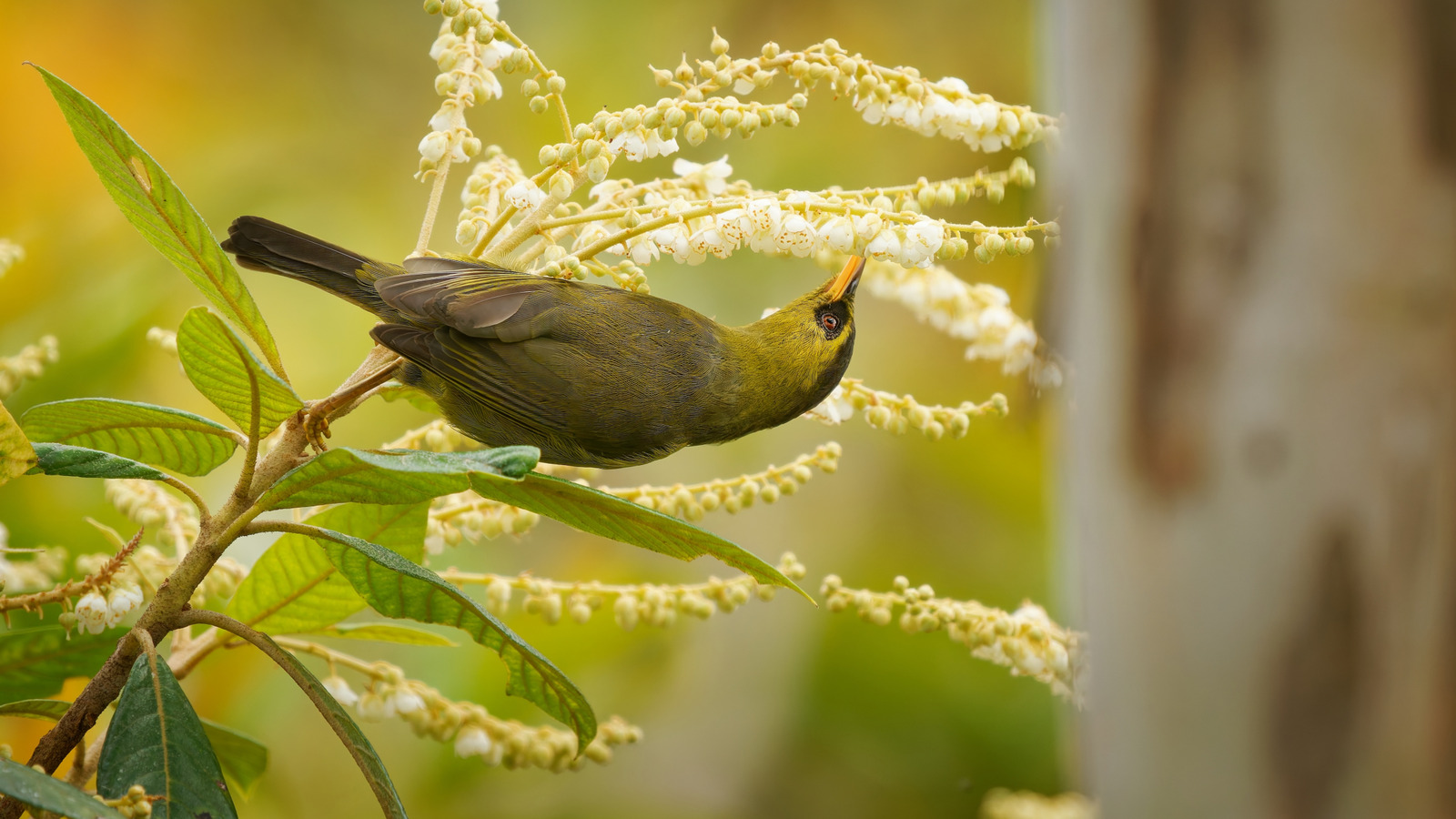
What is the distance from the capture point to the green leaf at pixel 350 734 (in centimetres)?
62

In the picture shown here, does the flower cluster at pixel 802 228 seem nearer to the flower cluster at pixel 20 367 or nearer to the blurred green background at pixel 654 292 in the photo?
the flower cluster at pixel 20 367

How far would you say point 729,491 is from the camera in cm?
78

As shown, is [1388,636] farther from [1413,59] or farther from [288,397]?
[288,397]

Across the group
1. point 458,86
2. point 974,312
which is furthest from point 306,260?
point 974,312

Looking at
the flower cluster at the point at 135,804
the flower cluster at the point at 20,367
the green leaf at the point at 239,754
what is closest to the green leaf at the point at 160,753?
the flower cluster at the point at 135,804

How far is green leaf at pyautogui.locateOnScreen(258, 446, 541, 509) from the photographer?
0.50 metres

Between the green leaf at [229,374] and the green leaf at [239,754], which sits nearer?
the green leaf at [229,374]

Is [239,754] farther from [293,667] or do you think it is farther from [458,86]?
[458,86]

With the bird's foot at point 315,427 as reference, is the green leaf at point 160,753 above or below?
below

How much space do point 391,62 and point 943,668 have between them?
1.72 metres

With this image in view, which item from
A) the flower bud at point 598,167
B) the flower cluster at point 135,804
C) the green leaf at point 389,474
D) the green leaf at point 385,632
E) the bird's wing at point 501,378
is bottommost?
the flower cluster at point 135,804

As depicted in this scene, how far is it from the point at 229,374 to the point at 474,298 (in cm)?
29

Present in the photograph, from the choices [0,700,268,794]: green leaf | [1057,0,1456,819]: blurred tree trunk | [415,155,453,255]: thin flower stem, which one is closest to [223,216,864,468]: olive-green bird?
[415,155,453,255]: thin flower stem

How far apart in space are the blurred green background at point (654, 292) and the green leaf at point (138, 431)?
81cm
